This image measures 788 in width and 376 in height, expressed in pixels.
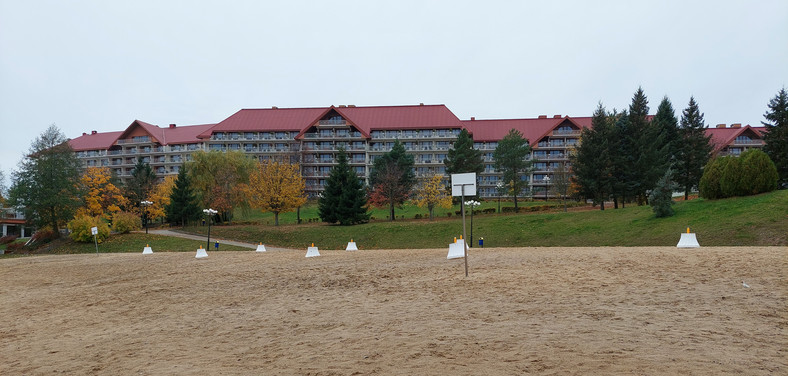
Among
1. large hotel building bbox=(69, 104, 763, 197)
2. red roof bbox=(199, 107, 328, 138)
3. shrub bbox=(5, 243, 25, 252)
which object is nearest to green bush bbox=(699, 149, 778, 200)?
large hotel building bbox=(69, 104, 763, 197)

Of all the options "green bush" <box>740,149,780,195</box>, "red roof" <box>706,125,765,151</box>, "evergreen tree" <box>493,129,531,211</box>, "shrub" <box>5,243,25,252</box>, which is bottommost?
"shrub" <box>5,243,25,252</box>

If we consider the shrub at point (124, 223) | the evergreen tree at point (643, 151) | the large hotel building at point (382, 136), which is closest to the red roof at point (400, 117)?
the large hotel building at point (382, 136)

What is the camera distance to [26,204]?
4712 centimetres

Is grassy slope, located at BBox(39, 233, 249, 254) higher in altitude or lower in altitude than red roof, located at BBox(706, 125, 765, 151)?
lower

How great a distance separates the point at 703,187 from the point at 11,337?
3846cm

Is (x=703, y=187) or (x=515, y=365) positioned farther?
(x=703, y=187)

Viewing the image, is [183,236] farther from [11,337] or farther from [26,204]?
[11,337]

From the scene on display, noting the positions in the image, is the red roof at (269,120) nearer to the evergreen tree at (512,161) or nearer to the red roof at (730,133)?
the evergreen tree at (512,161)

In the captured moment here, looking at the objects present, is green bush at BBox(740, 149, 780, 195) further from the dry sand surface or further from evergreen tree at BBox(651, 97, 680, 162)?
the dry sand surface

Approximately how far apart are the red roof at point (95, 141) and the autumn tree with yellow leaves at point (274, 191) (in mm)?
63605

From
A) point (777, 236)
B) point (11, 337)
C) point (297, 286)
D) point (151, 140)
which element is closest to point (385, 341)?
point (297, 286)

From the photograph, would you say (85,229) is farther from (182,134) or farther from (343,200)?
(182,134)

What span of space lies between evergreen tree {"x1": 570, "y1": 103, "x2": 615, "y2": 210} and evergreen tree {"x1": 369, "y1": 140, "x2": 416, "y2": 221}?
20.4 meters

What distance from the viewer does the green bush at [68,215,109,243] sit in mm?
44594
